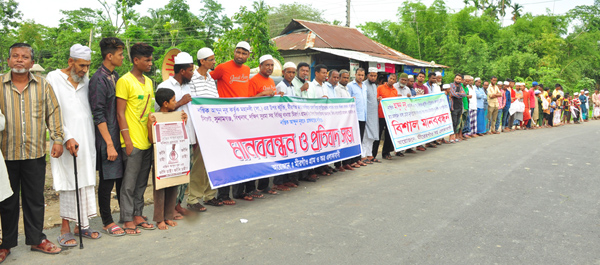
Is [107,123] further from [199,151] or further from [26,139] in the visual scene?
[199,151]

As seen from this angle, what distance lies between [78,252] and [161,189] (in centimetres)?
101

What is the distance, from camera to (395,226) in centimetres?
454

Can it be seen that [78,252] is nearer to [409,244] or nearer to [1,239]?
[1,239]

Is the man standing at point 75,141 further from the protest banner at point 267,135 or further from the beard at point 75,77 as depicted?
the protest banner at point 267,135

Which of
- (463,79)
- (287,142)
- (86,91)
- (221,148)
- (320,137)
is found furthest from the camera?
(463,79)

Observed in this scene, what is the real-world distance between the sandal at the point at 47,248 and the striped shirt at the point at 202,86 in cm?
215

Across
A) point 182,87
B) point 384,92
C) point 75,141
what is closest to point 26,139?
point 75,141

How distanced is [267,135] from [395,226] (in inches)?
88.2

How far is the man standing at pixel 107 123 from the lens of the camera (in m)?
4.19

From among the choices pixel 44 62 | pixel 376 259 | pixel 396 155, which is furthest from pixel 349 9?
pixel 44 62

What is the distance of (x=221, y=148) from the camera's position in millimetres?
5320

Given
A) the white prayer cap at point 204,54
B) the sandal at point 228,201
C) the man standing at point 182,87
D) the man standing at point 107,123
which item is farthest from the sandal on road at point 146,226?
the white prayer cap at point 204,54

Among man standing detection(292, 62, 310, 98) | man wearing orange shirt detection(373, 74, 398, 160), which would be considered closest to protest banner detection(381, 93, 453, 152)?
man wearing orange shirt detection(373, 74, 398, 160)

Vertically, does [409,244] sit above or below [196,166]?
below
